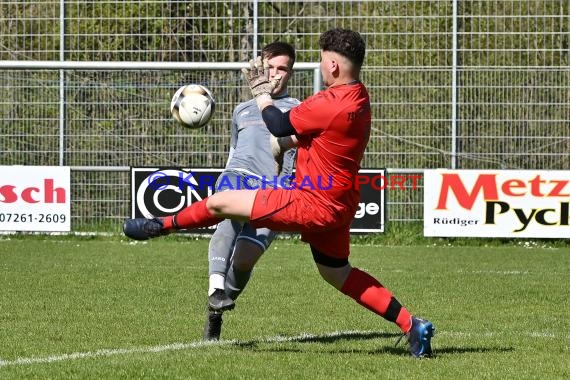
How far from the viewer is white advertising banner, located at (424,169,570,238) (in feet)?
56.5

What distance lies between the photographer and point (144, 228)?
712cm

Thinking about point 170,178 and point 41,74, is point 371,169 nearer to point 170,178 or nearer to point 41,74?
point 170,178

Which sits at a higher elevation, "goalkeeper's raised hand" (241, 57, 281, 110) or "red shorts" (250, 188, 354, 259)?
"goalkeeper's raised hand" (241, 57, 281, 110)

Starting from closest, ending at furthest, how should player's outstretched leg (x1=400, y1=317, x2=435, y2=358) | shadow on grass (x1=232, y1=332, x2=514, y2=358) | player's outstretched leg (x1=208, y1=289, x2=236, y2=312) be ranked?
player's outstretched leg (x1=400, y1=317, x2=435, y2=358)
shadow on grass (x1=232, y1=332, x2=514, y2=358)
player's outstretched leg (x1=208, y1=289, x2=236, y2=312)

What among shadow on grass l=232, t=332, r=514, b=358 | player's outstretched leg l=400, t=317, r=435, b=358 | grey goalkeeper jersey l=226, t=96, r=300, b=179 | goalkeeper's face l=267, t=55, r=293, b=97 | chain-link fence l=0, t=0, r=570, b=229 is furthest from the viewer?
chain-link fence l=0, t=0, r=570, b=229

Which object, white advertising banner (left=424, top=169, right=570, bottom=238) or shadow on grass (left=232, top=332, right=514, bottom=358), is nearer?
shadow on grass (left=232, top=332, right=514, bottom=358)

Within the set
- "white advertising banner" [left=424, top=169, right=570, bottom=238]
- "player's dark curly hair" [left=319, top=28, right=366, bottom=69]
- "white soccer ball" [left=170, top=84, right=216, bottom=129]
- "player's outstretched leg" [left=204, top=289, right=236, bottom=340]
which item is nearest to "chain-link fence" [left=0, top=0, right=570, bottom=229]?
"white advertising banner" [left=424, top=169, right=570, bottom=238]

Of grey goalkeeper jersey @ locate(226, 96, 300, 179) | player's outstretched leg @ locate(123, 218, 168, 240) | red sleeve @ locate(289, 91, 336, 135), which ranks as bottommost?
player's outstretched leg @ locate(123, 218, 168, 240)

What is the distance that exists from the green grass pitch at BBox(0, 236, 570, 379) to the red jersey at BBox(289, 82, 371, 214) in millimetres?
975

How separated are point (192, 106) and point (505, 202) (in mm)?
7958

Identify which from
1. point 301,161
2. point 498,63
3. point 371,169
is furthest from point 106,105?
point 301,161

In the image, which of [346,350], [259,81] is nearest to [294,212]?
[259,81]

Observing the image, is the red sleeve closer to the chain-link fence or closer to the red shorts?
the red shorts

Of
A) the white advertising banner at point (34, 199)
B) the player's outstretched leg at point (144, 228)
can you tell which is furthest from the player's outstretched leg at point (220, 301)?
the white advertising banner at point (34, 199)
